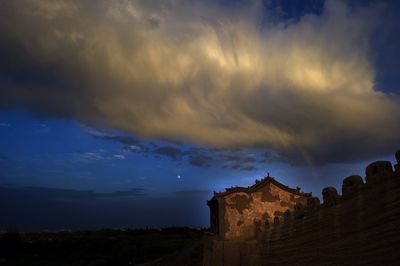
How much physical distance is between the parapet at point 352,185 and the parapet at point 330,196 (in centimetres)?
26

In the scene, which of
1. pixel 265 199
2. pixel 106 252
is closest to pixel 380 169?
pixel 265 199

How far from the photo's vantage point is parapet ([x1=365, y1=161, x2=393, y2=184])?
168 inches

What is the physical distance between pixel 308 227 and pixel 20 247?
81.2 meters

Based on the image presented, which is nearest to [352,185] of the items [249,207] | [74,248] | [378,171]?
[378,171]

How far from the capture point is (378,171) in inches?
172

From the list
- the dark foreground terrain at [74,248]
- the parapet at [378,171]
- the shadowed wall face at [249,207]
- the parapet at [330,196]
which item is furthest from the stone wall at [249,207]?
the dark foreground terrain at [74,248]

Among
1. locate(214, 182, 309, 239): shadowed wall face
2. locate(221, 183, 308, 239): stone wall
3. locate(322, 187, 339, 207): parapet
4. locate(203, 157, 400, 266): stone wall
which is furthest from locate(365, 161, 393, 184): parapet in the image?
locate(221, 183, 308, 239): stone wall

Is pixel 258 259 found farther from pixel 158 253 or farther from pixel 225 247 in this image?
pixel 158 253

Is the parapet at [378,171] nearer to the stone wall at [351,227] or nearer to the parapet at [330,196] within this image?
the stone wall at [351,227]

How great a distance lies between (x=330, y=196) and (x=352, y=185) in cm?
57

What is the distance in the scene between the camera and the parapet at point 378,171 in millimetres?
4273

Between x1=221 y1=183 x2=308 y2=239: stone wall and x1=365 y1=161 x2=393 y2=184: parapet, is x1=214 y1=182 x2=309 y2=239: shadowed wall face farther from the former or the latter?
x1=365 y1=161 x2=393 y2=184: parapet

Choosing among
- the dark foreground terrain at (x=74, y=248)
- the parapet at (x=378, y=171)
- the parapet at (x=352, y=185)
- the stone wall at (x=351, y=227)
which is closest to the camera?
the stone wall at (x=351, y=227)

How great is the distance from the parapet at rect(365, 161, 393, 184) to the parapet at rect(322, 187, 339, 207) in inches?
28.9
